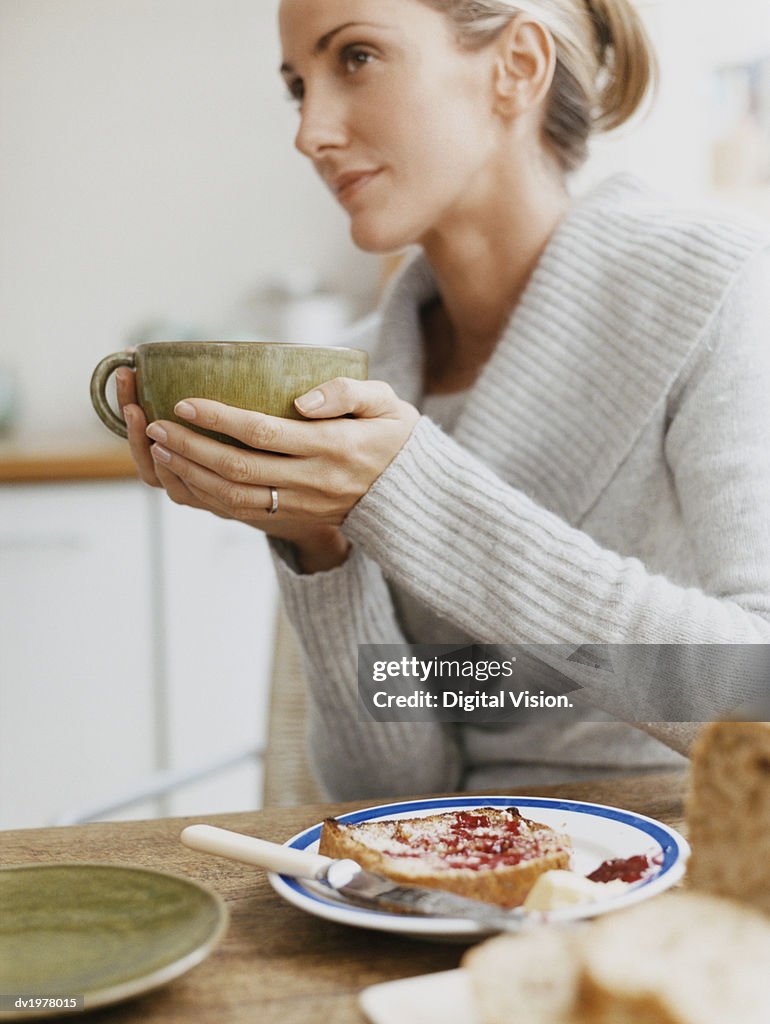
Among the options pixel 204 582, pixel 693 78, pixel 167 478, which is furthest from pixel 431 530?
pixel 693 78

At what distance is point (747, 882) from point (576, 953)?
0.11 meters

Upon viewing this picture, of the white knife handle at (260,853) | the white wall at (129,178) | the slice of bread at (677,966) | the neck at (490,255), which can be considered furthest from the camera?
the white wall at (129,178)

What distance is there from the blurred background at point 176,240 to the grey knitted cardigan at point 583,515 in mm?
1084

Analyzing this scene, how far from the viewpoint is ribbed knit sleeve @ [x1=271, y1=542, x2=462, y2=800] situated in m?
1.05

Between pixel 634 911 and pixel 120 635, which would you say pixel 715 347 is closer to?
pixel 634 911

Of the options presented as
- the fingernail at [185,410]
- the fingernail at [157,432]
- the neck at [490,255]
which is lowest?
the fingernail at [157,432]

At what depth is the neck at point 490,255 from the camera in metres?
1.22

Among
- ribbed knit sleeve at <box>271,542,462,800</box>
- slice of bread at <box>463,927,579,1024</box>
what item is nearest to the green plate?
slice of bread at <box>463,927,579,1024</box>

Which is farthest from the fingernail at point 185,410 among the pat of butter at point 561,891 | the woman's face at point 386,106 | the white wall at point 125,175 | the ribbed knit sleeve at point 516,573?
the white wall at point 125,175

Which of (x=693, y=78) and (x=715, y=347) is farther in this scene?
(x=693, y=78)

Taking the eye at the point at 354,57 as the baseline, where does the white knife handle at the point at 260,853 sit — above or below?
below

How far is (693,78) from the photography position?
7.66 feet

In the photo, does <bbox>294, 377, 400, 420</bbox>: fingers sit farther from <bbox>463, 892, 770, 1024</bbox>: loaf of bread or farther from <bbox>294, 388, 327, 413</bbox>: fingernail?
<bbox>463, 892, 770, 1024</bbox>: loaf of bread

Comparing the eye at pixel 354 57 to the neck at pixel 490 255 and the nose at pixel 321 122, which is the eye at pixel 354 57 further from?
the neck at pixel 490 255
